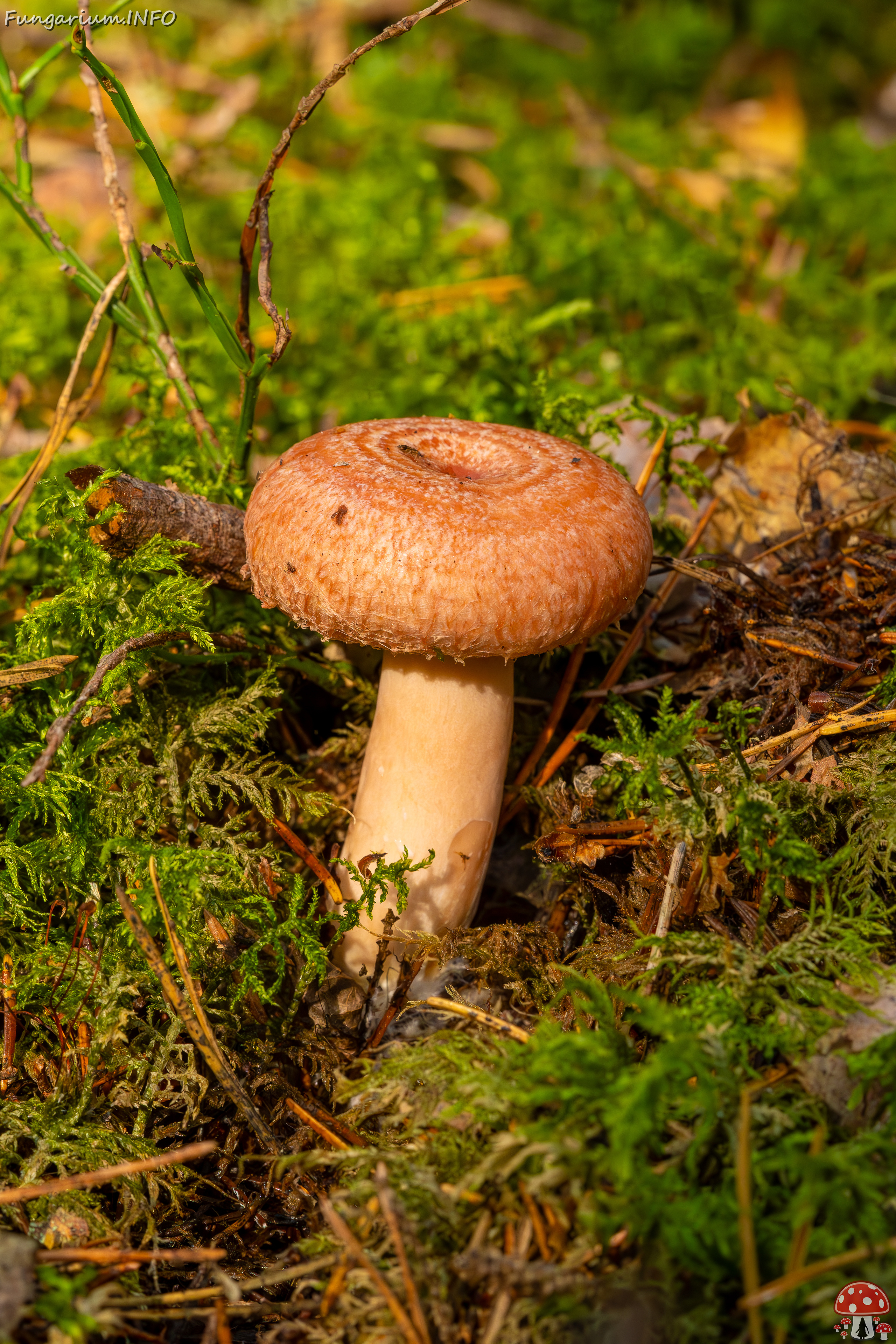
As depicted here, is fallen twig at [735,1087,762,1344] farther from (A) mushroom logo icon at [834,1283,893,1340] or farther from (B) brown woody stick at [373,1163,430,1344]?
(B) brown woody stick at [373,1163,430,1344]

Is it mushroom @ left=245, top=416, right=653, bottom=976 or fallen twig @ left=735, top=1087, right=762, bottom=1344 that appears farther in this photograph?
mushroom @ left=245, top=416, right=653, bottom=976

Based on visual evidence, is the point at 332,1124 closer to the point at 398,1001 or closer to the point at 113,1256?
the point at 398,1001

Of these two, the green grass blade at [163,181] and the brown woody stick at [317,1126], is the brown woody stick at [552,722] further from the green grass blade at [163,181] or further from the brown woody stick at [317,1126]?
the green grass blade at [163,181]

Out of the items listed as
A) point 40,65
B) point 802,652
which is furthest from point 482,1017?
point 40,65

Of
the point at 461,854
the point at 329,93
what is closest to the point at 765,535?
the point at 461,854

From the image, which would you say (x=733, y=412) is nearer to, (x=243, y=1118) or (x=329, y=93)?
(x=243, y=1118)

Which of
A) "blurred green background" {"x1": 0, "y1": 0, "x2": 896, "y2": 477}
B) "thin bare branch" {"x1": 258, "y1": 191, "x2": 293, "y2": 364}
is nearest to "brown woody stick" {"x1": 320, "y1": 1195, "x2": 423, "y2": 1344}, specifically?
"thin bare branch" {"x1": 258, "y1": 191, "x2": 293, "y2": 364}
